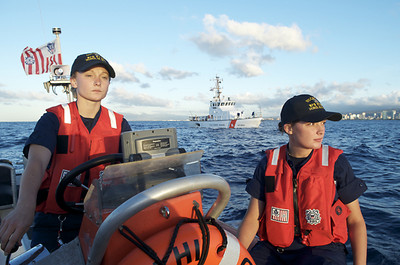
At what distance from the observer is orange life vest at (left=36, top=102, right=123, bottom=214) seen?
205 centimetres

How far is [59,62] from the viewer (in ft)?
20.1

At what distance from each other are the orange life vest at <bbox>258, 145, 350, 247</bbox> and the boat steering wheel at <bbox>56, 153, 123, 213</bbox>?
1334mm

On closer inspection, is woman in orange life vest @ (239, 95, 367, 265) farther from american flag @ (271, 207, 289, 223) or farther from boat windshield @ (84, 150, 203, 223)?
boat windshield @ (84, 150, 203, 223)

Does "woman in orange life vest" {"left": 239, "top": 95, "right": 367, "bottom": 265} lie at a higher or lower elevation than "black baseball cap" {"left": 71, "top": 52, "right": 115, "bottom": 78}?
lower

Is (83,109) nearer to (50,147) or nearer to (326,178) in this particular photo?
(50,147)

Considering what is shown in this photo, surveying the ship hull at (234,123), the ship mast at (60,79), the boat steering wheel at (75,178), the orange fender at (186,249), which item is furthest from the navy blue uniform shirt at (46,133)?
the ship hull at (234,123)

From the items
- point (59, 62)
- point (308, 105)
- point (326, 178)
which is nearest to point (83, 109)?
point (308, 105)

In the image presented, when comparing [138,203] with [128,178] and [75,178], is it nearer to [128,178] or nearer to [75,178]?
[128,178]

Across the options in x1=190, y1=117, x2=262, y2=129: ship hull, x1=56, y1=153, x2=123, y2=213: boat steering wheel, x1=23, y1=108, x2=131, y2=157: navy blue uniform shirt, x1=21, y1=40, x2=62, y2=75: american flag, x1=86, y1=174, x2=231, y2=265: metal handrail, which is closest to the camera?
x1=86, y1=174, x2=231, y2=265: metal handrail

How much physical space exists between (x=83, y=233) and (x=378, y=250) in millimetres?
3986

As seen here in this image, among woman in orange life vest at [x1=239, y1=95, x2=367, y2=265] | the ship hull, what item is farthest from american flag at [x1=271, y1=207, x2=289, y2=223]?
the ship hull

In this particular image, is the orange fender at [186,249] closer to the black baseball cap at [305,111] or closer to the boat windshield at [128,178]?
the boat windshield at [128,178]

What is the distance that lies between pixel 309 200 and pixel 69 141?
2024mm

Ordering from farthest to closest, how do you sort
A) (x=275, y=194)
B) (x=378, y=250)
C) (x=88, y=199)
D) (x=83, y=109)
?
(x=378, y=250), (x=83, y=109), (x=275, y=194), (x=88, y=199)
